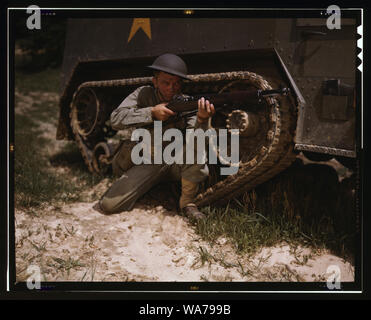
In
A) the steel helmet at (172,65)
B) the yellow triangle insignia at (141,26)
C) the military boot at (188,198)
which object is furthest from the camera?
the yellow triangle insignia at (141,26)

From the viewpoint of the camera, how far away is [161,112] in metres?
3.69

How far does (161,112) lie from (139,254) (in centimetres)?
131

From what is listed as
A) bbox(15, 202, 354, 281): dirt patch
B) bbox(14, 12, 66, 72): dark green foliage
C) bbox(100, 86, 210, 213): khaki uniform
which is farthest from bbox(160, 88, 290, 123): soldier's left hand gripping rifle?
bbox(14, 12, 66, 72): dark green foliage

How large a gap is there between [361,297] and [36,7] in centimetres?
308

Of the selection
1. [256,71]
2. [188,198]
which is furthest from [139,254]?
[256,71]

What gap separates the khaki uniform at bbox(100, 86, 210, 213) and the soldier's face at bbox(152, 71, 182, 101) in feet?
0.46

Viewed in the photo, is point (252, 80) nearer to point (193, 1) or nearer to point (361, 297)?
point (193, 1)

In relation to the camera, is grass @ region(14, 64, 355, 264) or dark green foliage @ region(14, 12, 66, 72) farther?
grass @ region(14, 64, 355, 264)

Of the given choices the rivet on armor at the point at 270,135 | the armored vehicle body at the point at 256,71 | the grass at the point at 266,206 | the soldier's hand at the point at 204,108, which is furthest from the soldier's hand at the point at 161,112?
the grass at the point at 266,206

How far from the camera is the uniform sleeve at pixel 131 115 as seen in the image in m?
3.81

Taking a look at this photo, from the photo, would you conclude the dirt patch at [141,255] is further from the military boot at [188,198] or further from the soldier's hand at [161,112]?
the soldier's hand at [161,112]

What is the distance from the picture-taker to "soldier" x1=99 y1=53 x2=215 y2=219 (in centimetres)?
372

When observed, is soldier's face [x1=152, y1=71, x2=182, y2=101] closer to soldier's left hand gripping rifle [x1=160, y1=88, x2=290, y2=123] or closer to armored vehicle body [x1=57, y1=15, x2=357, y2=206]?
soldier's left hand gripping rifle [x1=160, y1=88, x2=290, y2=123]

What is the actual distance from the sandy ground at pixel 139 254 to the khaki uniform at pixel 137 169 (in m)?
0.21
